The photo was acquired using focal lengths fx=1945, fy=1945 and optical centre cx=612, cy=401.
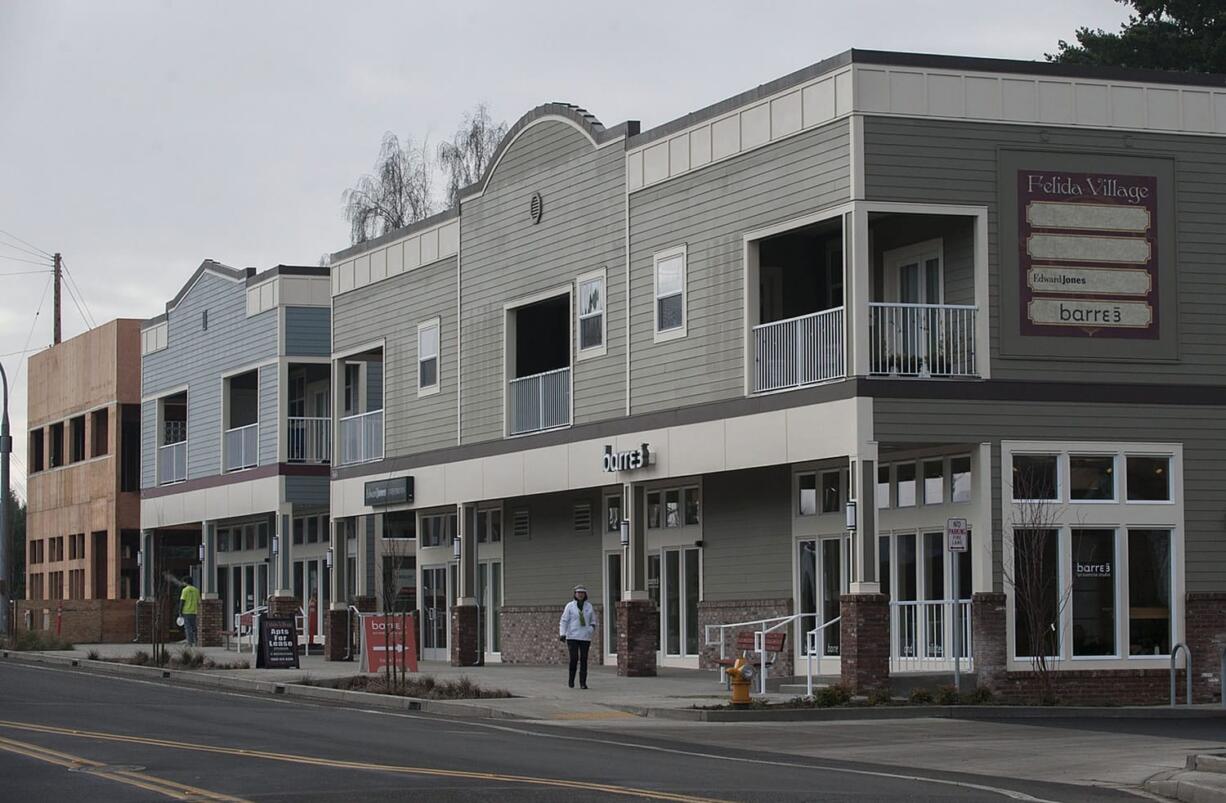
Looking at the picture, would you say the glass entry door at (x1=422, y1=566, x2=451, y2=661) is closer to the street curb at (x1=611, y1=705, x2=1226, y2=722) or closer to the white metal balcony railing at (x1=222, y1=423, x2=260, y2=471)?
the white metal balcony railing at (x1=222, y1=423, x2=260, y2=471)

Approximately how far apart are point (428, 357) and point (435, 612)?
5.86 metres

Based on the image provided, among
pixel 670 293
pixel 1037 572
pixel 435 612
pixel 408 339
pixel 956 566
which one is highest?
pixel 408 339

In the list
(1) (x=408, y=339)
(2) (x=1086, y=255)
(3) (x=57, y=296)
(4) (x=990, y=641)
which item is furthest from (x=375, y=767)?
(3) (x=57, y=296)

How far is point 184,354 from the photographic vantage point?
54.0 m

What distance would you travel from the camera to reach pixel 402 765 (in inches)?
684

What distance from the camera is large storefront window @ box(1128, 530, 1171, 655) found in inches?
1093

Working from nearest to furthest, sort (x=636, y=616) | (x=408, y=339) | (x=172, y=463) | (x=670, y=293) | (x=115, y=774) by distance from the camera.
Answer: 1. (x=115, y=774)
2. (x=636, y=616)
3. (x=670, y=293)
4. (x=408, y=339)
5. (x=172, y=463)

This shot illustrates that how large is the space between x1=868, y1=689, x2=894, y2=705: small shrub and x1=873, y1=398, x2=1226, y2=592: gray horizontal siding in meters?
2.38

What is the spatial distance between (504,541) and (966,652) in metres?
14.7

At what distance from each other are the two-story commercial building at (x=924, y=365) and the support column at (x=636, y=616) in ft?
0.20

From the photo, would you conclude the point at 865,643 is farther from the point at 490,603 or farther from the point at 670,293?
the point at 490,603

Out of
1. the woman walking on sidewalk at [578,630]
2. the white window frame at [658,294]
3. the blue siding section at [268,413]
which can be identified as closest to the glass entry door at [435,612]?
the blue siding section at [268,413]

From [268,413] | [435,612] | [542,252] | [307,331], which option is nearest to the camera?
[542,252]

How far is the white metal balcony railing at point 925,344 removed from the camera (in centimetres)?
2753
